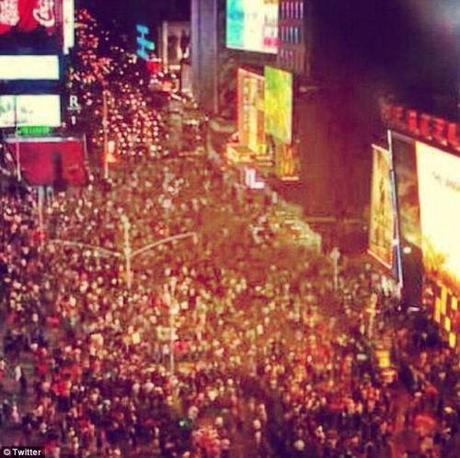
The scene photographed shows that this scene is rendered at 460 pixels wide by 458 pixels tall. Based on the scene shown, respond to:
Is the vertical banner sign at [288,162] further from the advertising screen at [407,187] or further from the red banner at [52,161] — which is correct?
the advertising screen at [407,187]

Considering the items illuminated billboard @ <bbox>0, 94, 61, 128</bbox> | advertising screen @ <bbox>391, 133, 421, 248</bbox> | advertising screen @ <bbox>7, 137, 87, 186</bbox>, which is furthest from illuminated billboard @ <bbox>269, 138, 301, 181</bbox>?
advertising screen @ <bbox>391, 133, 421, 248</bbox>

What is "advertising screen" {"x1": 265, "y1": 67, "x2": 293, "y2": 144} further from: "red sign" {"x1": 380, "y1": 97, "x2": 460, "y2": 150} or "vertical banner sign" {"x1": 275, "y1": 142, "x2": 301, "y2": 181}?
"red sign" {"x1": 380, "y1": 97, "x2": 460, "y2": 150}

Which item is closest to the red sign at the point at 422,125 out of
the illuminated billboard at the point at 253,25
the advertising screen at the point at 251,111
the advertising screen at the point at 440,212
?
the advertising screen at the point at 440,212

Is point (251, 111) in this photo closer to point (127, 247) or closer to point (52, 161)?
point (52, 161)

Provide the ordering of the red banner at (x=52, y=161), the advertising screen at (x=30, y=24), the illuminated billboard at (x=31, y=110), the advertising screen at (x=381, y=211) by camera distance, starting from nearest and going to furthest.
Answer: the advertising screen at (x=381, y=211), the red banner at (x=52, y=161), the advertising screen at (x=30, y=24), the illuminated billboard at (x=31, y=110)

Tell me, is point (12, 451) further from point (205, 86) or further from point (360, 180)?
point (205, 86)

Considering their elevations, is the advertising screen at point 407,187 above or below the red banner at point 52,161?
above

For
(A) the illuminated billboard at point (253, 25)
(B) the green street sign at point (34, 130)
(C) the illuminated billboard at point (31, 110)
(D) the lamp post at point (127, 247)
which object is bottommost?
(D) the lamp post at point (127, 247)
